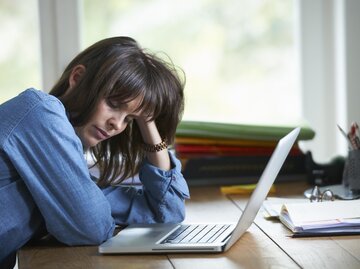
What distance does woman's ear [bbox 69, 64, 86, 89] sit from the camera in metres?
1.49

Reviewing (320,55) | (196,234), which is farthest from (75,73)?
(320,55)

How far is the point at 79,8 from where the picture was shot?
2.36m

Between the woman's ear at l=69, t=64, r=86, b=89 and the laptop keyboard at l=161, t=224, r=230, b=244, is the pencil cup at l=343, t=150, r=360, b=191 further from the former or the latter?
the woman's ear at l=69, t=64, r=86, b=89

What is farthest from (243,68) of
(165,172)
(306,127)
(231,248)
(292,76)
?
(231,248)

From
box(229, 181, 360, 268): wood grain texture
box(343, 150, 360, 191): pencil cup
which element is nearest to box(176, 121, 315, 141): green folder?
box(343, 150, 360, 191): pencil cup

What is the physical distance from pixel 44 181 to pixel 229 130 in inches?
32.6

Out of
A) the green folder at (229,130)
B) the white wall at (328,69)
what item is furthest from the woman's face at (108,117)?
the white wall at (328,69)

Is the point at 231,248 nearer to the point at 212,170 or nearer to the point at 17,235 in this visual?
the point at 17,235

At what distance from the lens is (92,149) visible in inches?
65.4

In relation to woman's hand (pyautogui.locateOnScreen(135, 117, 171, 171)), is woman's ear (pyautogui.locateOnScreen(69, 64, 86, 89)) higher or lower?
higher

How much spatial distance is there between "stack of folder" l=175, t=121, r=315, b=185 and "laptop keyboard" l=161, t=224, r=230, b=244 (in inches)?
24.1

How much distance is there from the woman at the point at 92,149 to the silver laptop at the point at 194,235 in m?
0.07

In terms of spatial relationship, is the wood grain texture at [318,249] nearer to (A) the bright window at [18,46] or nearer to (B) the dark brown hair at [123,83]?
(B) the dark brown hair at [123,83]

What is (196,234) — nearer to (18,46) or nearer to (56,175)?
(56,175)
